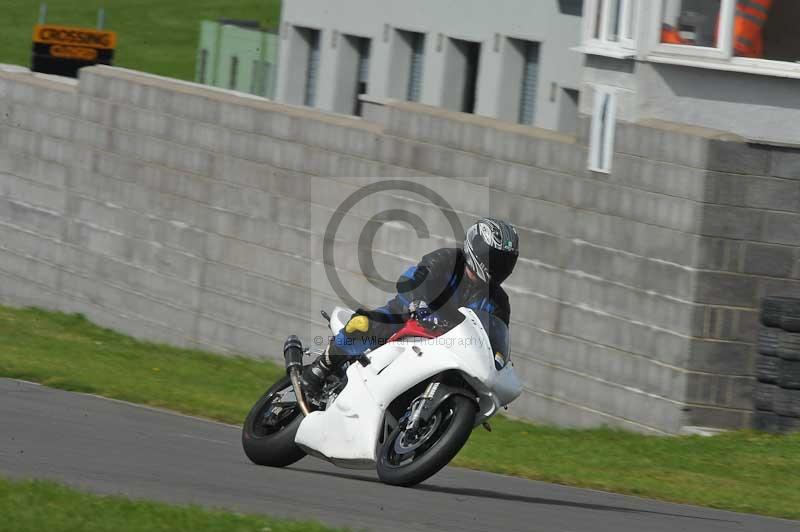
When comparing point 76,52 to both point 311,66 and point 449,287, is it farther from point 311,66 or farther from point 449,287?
point 449,287

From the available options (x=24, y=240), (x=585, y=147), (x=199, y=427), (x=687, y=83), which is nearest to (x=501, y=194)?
(x=585, y=147)

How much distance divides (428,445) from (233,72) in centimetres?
2626

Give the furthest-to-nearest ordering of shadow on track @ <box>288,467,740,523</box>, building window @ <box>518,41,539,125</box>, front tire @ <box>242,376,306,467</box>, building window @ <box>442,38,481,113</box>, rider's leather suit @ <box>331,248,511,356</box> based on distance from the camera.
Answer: building window @ <box>442,38,481,113</box>, building window @ <box>518,41,539,125</box>, front tire @ <box>242,376,306,467</box>, shadow on track @ <box>288,467,740,523</box>, rider's leather suit @ <box>331,248,511,356</box>

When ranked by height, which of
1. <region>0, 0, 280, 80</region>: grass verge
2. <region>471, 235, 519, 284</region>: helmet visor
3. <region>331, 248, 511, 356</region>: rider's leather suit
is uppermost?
<region>0, 0, 280, 80</region>: grass verge

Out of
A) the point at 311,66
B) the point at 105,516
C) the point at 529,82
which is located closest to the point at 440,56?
the point at 529,82

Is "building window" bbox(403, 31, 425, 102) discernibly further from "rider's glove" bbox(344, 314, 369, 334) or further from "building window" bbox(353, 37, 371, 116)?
"rider's glove" bbox(344, 314, 369, 334)

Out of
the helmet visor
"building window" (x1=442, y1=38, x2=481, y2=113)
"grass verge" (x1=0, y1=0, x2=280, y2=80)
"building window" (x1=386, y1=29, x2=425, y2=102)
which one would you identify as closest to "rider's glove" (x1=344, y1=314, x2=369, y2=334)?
the helmet visor

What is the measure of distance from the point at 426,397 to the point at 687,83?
21.7 feet

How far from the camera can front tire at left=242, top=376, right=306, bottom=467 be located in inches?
385

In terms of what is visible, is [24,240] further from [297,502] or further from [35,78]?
[297,502]

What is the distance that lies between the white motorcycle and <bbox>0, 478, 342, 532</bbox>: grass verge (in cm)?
145

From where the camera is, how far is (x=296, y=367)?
32.3 feet

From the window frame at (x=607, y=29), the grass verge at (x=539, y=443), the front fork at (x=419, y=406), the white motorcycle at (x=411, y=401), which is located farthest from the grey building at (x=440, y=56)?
the front fork at (x=419, y=406)

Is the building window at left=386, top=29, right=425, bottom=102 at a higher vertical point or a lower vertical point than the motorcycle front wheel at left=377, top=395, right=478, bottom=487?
higher
